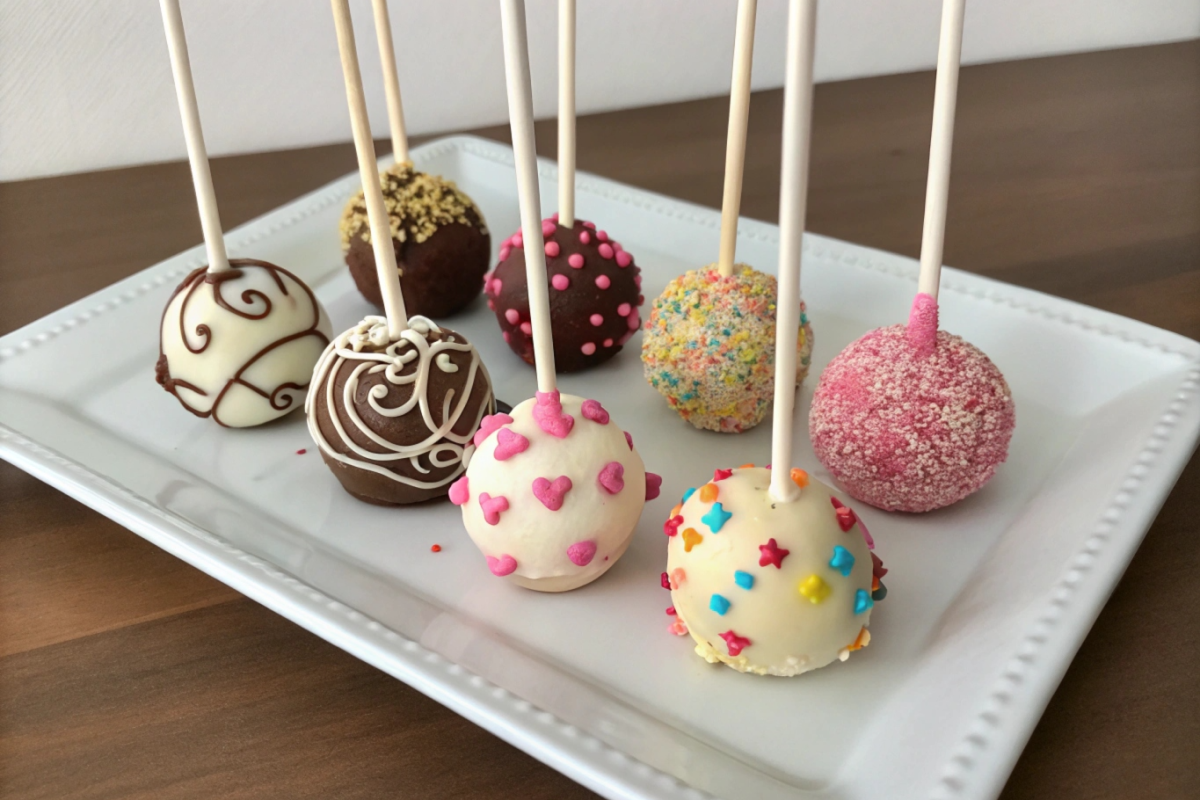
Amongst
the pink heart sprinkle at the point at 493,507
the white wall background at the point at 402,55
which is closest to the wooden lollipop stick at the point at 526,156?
the pink heart sprinkle at the point at 493,507

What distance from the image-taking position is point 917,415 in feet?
2.97

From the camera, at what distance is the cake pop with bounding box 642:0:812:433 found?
105cm

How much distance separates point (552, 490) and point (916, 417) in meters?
0.32

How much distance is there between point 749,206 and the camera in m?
1.60

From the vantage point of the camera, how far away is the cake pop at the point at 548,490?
0.86 m

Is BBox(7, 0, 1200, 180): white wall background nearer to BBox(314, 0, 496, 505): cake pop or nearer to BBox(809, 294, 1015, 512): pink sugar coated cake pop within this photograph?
BBox(314, 0, 496, 505): cake pop

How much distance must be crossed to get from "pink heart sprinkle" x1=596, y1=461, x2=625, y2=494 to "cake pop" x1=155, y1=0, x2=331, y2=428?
1.42 feet

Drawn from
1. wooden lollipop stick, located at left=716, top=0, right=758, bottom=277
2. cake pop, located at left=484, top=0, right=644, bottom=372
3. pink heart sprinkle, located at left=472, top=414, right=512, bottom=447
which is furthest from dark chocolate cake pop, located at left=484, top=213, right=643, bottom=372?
pink heart sprinkle, located at left=472, top=414, right=512, bottom=447

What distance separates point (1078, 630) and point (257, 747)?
609 mm

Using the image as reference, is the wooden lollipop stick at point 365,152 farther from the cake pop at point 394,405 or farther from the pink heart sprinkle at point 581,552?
the pink heart sprinkle at point 581,552

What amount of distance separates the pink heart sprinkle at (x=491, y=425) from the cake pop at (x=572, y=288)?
10.2 inches

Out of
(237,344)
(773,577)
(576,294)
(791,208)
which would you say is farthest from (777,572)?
(237,344)

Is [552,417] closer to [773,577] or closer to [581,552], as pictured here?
[581,552]

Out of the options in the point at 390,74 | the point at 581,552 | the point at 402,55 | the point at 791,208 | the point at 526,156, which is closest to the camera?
the point at 791,208
